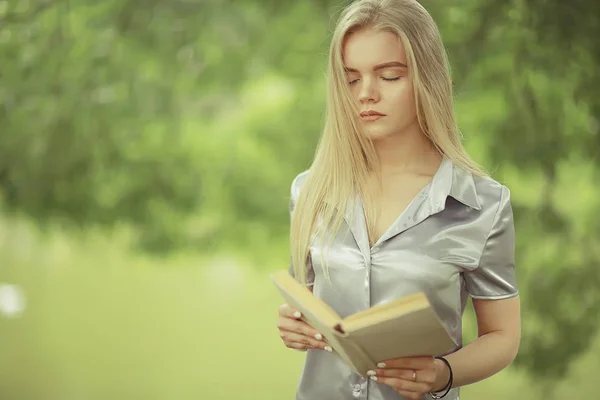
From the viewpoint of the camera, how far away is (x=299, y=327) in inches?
55.7

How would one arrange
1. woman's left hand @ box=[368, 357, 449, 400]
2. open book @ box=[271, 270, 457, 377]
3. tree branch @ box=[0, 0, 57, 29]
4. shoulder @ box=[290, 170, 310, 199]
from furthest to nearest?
tree branch @ box=[0, 0, 57, 29] → shoulder @ box=[290, 170, 310, 199] → woman's left hand @ box=[368, 357, 449, 400] → open book @ box=[271, 270, 457, 377]

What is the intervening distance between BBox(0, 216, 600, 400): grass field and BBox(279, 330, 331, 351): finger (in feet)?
6.02

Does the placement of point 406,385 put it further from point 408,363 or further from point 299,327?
point 299,327

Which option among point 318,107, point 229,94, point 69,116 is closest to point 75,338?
point 69,116

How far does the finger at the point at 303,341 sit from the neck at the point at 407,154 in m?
0.35

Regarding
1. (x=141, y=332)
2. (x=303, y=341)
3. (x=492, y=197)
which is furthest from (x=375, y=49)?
(x=141, y=332)

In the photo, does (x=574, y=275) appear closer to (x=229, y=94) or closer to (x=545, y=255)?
(x=545, y=255)

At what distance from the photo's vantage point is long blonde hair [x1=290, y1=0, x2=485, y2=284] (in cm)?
136

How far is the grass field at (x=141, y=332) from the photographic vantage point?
3.25 m

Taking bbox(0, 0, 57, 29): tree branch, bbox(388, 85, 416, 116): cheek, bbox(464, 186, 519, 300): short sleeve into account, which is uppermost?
bbox(0, 0, 57, 29): tree branch

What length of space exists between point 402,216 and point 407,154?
139 millimetres

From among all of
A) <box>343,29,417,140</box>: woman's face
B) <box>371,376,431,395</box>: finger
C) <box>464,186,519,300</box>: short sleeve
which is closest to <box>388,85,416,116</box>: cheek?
<box>343,29,417,140</box>: woman's face

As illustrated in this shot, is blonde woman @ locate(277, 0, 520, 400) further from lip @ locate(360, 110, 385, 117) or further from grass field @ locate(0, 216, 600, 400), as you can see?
grass field @ locate(0, 216, 600, 400)

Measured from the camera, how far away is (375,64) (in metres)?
1.36
